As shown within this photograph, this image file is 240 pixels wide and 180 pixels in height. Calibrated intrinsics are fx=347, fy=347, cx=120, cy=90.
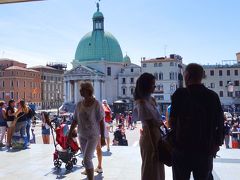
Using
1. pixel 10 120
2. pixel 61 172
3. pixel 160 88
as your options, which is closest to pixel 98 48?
pixel 160 88

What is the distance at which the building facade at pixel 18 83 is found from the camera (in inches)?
2842

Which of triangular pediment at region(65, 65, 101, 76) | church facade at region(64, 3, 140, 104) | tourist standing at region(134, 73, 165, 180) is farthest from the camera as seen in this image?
church facade at region(64, 3, 140, 104)

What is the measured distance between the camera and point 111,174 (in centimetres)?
573

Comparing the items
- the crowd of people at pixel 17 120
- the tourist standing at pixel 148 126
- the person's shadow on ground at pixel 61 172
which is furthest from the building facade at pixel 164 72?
the tourist standing at pixel 148 126

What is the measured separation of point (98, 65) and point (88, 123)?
68011mm

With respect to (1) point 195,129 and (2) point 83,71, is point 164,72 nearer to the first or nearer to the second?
(2) point 83,71

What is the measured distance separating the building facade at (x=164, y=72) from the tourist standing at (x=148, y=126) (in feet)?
192

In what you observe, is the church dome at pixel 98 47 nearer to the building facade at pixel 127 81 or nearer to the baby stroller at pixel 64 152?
the building facade at pixel 127 81

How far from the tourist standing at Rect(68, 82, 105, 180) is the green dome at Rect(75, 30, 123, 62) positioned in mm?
66835

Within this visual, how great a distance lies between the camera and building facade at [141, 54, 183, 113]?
62375mm

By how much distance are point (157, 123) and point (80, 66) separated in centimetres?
6679

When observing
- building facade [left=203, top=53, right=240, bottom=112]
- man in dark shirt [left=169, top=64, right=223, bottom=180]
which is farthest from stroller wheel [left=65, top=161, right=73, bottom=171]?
building facade [left=203, top=53, right=240, bottom=112]

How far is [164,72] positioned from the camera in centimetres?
6316

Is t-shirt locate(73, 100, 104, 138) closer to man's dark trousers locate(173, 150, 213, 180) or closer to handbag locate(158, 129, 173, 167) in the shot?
handbag locate(158, 129, 173, 167)
